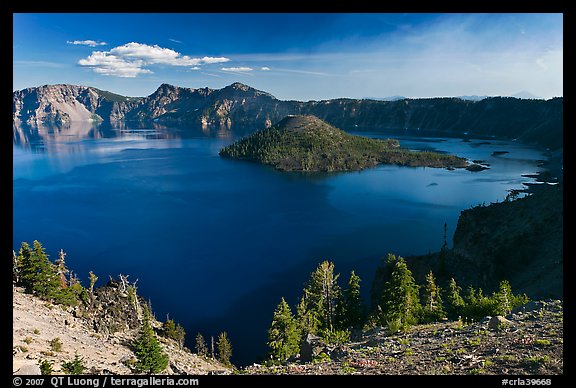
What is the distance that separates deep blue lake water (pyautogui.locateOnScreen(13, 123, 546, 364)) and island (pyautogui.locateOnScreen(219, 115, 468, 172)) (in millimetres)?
13342

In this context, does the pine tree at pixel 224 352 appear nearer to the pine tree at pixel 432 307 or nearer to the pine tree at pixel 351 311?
the pine tree at pixel 351 311

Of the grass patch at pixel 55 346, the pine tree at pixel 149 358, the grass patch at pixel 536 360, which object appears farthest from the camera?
the pine tree at pixel 149 358

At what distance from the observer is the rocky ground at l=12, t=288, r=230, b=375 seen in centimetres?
1580

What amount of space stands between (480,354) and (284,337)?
20279mm

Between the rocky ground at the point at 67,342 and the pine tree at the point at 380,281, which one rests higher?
the rocky ground at the point at 67,342

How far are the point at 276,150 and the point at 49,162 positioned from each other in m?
105

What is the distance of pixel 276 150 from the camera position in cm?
17525

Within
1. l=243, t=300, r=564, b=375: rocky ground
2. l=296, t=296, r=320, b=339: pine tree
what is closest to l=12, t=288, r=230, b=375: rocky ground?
l=243, t=300, r=564, b=375: rocky ground

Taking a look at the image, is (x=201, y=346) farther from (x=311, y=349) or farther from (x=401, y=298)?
(x=401, y=298)

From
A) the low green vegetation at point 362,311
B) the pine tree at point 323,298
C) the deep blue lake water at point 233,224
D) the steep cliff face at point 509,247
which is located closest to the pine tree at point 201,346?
the deep blue lake water at point 233,224

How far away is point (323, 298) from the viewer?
119 ft

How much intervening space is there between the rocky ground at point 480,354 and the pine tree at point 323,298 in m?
18.2

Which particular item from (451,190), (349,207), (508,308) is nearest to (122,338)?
(508,308)

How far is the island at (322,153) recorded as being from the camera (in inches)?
6063
